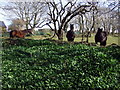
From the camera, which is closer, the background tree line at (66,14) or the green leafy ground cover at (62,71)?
the green leafy ground cover at (62,71)

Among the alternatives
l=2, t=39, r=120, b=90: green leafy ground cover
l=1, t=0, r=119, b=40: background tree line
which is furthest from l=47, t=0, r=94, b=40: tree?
l=2, t=39, r=120, b=90: green leafy ground cover

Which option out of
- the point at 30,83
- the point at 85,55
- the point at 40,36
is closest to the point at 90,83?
the point at 30,83

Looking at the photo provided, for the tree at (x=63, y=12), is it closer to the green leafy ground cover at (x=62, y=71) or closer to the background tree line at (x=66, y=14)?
the background tree line at (x=66, y=14)

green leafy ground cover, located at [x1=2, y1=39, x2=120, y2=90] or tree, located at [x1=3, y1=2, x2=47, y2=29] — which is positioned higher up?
tree, located at [x1=3, y1=2, x2=47, y2=29]

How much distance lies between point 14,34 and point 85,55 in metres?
4.79

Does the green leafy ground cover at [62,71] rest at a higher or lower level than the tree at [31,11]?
lower

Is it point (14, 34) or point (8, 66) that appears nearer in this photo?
point (8, 66)

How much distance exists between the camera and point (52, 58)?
3539 millimetres

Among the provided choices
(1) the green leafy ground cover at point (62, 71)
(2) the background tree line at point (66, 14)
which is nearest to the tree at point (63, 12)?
(2) the background tree line at point (66, 14)

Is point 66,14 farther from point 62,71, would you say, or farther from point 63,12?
point 62,71

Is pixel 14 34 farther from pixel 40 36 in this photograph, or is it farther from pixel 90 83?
pixel 90 83

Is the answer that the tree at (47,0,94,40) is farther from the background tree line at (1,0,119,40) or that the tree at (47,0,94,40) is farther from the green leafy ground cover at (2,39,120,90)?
the green leafy ground cover at (2,39,120,90)

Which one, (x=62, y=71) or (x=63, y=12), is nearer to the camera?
(x=62, y=71)

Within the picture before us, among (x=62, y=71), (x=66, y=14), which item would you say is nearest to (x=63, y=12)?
(x=66, y=14)
